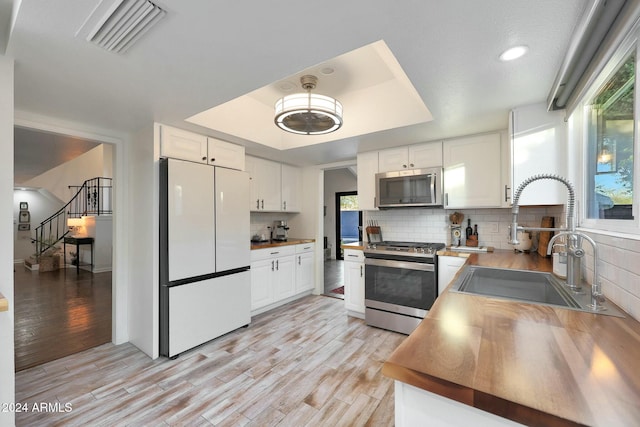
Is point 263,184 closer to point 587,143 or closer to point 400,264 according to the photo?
point 400,264

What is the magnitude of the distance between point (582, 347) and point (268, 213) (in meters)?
4.14

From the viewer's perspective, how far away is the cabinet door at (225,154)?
306 cm

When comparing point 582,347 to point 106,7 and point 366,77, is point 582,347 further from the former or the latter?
point 366,77

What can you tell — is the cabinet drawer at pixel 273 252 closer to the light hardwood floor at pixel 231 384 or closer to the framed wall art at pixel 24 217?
the light hardwood floor at pixel 231 384

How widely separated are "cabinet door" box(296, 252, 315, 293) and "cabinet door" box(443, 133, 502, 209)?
7.21ft

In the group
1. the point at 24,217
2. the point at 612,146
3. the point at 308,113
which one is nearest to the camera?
the point at 612,146

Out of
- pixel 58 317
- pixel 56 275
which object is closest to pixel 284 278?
pixel 58 317

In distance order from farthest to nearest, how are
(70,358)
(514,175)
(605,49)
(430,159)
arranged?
Answer: (430,159), (70,358), (514,175), (605,49)

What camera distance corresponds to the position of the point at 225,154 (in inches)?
125

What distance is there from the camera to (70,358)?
2.55 metres

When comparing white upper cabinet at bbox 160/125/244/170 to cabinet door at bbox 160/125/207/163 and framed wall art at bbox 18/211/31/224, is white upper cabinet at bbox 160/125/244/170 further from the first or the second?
framed wall art at bbox 18/211/31/224

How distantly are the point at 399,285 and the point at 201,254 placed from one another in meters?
2.09

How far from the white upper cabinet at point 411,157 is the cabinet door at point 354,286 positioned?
1282mm

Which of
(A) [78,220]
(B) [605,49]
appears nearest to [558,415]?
(B) [605,49]
